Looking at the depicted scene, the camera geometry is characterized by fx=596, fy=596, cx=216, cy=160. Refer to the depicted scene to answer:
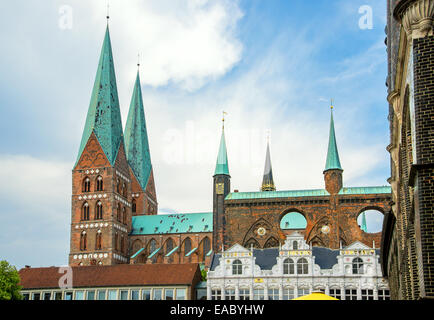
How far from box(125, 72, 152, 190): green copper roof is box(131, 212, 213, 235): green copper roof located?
9788mm

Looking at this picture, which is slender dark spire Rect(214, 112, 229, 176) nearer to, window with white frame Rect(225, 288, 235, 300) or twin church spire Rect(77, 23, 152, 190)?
window with white frame Rect(225, 288, 235, 300)

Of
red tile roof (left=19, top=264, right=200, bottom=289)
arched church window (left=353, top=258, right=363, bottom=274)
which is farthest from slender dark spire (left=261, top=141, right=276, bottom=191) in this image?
arched church window (left=353, top=258, right=363, bottom=274)

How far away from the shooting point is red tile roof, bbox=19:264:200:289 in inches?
2371

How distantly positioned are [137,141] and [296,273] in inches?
2281

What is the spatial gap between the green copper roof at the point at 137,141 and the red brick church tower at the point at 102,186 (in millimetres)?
11207

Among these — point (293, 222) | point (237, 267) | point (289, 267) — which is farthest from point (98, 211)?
point (289, 267)

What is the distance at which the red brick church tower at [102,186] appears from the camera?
85688mm

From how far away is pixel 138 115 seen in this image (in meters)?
108

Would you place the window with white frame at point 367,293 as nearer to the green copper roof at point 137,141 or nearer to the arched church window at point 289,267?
the arched church window at point 289,267

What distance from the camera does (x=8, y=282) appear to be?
5619 centimetres

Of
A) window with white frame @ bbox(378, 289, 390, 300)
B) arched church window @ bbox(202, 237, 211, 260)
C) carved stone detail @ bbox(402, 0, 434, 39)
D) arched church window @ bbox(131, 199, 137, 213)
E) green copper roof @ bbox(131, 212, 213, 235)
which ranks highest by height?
arched church window @ bbox(131, 199, 137, 213)

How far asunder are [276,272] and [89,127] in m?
46.0

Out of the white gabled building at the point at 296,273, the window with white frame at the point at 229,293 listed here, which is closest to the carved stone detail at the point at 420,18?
the white gabled building at the point at 296,273
